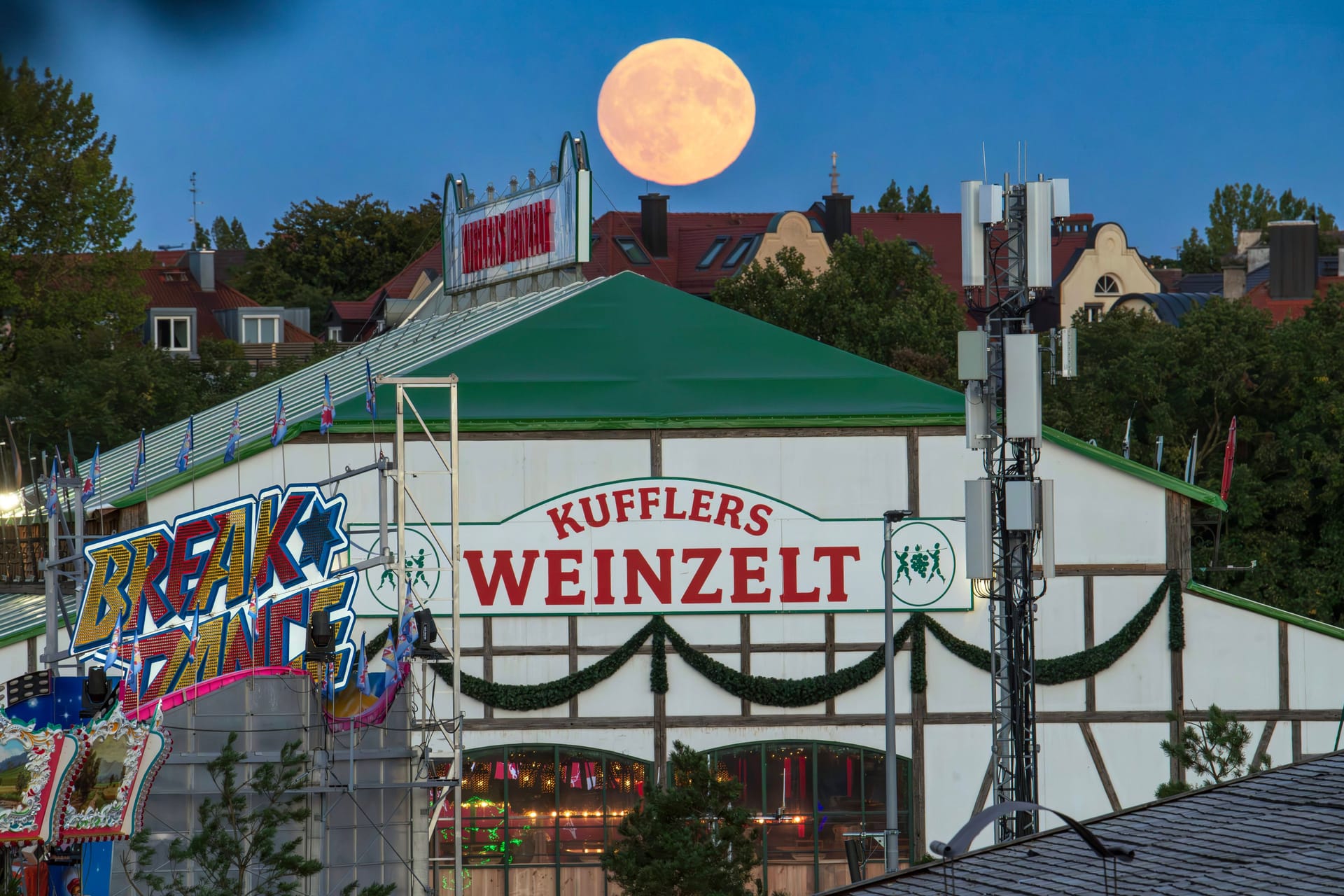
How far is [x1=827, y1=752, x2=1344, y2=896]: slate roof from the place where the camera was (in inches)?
494

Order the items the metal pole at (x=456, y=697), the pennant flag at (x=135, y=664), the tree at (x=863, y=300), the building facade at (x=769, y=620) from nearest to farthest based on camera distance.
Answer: the pennant flag at (x=135, y=664), the metal pole at (x=456, y=697), the building facade at (x=769, y=620), the tree at (x=863, y=300)

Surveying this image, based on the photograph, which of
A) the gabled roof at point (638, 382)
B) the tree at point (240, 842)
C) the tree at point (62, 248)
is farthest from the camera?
the tree at point (62, 248)

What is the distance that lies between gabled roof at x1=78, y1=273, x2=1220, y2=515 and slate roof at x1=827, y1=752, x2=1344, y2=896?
53.7 ft

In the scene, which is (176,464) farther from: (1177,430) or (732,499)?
(1177,430)

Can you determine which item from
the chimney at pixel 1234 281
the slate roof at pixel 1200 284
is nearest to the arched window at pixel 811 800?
the chimney at pixel 1234 281

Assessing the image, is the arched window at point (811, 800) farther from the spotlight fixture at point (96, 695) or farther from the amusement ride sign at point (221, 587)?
the spotlight fixture at point (96, 695)

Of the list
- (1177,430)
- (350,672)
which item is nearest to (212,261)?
(1177,430)

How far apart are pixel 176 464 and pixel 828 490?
11.7 m

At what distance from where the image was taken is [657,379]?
32.0 metres

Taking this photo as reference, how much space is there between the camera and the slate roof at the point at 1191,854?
12555 millimetres

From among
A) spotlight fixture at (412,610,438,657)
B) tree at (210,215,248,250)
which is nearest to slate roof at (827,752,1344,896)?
spotlight fixture at (412,610,438,657)

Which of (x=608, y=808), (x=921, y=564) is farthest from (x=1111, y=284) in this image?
(x=608, y=808)

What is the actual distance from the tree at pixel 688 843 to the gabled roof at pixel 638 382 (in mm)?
7425

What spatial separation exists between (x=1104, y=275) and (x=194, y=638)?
71556mm
